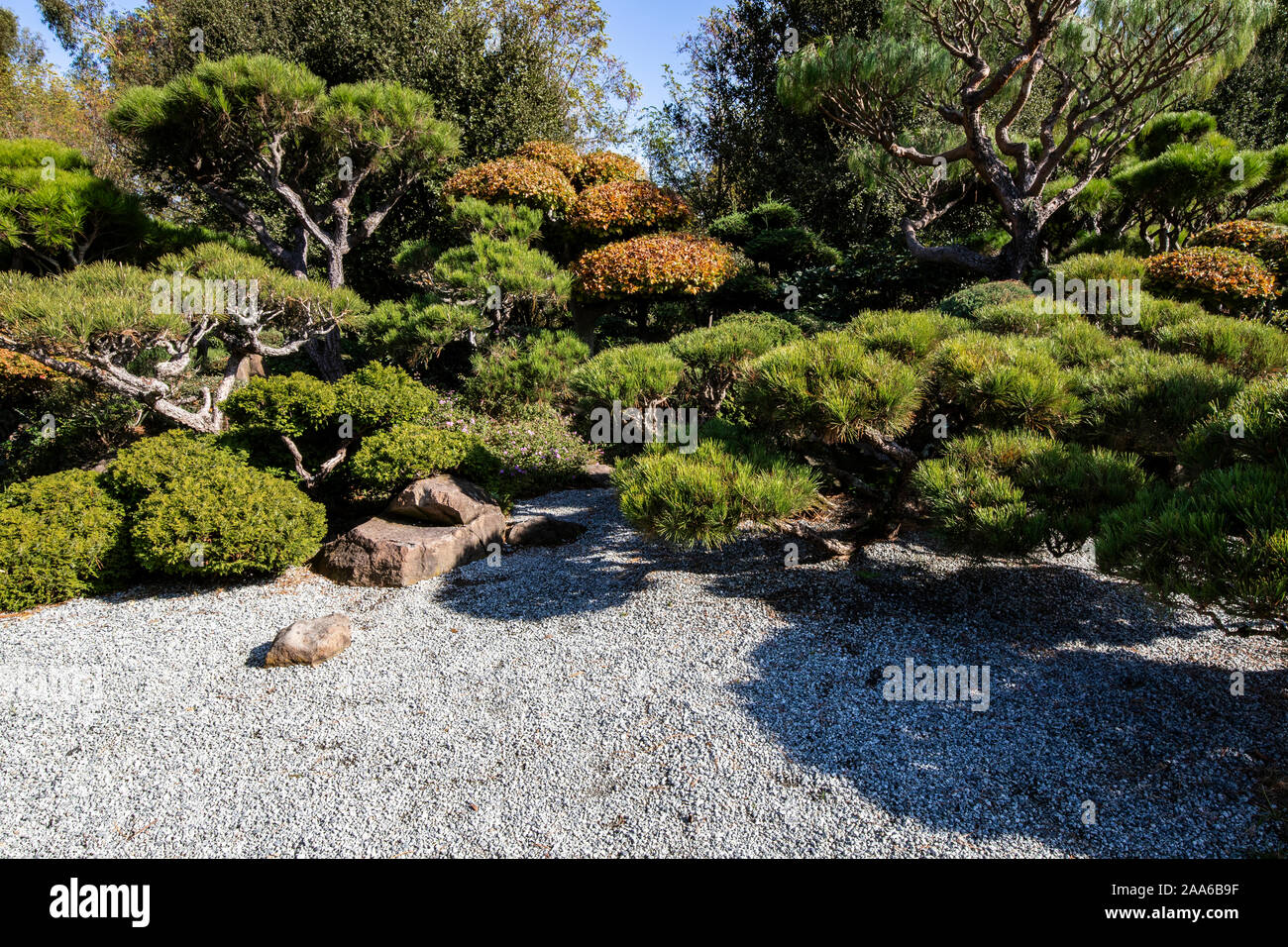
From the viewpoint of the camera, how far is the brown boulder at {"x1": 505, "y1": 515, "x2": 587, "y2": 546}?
5.84 m

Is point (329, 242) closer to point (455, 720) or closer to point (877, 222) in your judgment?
point (455, 720)

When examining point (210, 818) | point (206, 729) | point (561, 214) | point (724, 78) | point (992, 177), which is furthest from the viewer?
point (724, 78)

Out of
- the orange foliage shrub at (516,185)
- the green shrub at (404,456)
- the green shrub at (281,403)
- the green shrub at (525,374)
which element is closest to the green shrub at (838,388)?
the green shrub at (404,456)

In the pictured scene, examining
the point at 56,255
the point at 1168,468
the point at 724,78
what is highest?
the point at 724,78

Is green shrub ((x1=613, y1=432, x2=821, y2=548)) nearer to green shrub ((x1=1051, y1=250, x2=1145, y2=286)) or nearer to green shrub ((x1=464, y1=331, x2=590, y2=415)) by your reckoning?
green shrub ((x1=1051, y1=250, x2=1145, y2=286))

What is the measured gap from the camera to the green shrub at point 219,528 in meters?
4.80

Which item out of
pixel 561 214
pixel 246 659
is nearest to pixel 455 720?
pixel 246 659

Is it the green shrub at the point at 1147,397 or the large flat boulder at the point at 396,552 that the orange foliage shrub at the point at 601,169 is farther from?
the green shrub at the point at 1147,397

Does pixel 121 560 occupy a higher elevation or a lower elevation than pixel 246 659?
higher

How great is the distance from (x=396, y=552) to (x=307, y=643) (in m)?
1.20

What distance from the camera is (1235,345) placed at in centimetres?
398

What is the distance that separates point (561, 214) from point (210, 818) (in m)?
8.89

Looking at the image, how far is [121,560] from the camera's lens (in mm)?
5070
